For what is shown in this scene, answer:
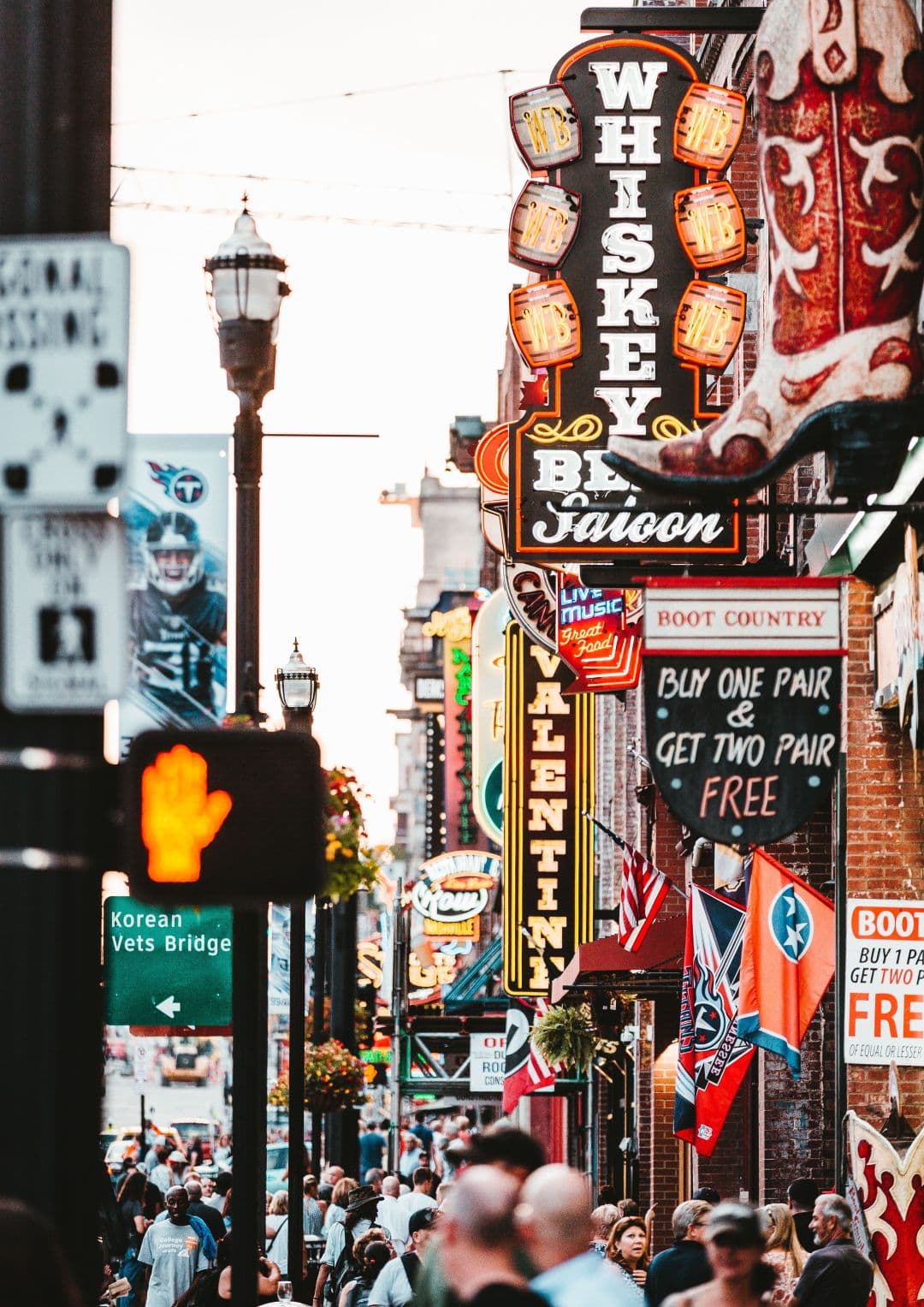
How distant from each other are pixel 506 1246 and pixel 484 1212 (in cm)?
11

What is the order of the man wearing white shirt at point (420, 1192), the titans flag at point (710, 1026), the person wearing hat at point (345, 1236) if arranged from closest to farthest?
the titans flag at point (710, 1026) → the person wearing hat at point (345, 1236) → the man wearing white shirt at point (420, 1192)

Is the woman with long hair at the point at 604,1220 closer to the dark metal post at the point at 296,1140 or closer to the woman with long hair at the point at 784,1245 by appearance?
the dark metal post at the point at 296,1140

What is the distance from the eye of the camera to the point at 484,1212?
639 cm

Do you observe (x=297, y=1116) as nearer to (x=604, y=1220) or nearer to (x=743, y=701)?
(x=604, y=1220)

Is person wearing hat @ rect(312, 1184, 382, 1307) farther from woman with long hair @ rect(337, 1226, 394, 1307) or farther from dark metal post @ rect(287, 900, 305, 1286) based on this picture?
woman with long hair @ rect(337, 1226, 394, 1307)

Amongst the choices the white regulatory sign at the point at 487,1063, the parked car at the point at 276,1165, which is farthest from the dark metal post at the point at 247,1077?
the parked car at the point at 276,1165

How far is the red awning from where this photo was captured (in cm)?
2125

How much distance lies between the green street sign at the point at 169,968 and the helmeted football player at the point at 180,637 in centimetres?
231

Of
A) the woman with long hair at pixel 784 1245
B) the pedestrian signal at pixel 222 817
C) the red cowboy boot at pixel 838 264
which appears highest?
the red cowboy boot at pixel 838 264

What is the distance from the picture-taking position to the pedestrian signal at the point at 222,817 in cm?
611

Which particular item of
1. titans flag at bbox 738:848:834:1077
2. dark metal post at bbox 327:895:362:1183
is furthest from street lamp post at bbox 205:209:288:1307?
dark metal post at bbox 327:895:362:1183

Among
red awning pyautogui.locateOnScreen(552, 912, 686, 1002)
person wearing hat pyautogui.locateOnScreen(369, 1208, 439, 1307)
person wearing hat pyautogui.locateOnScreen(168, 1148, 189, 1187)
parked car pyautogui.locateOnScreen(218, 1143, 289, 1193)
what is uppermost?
red awning pyautogui.locateOnScreen(552, 912, 686, 1002)

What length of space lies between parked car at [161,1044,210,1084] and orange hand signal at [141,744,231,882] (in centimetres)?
12298

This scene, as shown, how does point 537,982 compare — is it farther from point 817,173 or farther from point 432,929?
point 817,173
